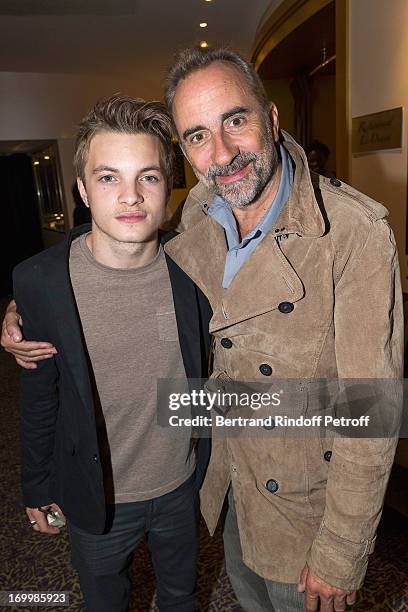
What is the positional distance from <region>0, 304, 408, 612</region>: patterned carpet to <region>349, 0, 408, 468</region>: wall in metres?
1.69

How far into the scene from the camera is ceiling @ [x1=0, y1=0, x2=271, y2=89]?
510 cm

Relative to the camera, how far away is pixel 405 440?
2.22m

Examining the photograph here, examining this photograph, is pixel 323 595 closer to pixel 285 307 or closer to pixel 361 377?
pixel 361 377

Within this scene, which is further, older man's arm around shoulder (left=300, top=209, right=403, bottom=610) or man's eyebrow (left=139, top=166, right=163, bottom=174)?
man's eyebrow (left=139, top=166, right=163, bottom=174)

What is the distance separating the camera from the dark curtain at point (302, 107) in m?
7.59

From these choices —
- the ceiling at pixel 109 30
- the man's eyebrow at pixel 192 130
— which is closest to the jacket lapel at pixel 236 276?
the man's eyebrow at pixel 192 130

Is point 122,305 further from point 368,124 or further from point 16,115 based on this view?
point 16,115

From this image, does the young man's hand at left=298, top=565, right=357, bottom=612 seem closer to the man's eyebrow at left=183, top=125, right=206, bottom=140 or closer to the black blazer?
the black blazer

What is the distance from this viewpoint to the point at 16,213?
9789mm

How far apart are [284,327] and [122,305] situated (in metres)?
0.47

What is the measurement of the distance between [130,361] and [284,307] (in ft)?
1.58

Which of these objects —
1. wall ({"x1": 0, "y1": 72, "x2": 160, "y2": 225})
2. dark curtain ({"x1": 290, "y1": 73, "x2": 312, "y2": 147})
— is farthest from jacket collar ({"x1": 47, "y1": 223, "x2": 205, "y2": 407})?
wall ({"x1": 0, "y1": 72, "x2": 160, "y2": 225})

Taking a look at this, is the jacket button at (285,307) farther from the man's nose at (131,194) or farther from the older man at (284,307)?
the man's nose at (131,194)

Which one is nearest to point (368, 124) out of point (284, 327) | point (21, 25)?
point (284, 327)
